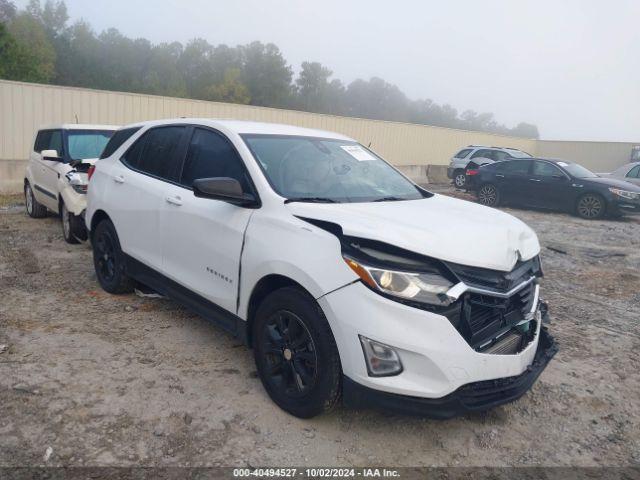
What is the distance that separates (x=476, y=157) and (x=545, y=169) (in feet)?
15.6

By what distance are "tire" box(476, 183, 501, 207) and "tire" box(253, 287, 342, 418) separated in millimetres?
12335

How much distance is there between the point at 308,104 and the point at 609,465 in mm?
73330

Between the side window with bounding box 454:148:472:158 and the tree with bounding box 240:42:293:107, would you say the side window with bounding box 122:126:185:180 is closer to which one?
the side window with bounding box 454:148:472:158

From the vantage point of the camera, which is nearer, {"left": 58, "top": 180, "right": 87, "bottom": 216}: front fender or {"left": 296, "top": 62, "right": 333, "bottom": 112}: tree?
{"left": 58, "top": 180, "right": 87, "bottom": 216}: front fender

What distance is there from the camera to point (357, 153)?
14.1 feet

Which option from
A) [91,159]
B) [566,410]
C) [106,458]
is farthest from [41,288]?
[566,410]

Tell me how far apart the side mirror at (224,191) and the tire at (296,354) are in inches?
25.4

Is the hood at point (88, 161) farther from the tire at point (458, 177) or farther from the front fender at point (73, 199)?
the tire at point (458, 177)

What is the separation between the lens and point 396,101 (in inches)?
3356

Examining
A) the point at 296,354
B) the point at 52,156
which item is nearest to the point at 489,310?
the point at 296,354

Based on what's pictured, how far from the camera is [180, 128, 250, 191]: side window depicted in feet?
12.0

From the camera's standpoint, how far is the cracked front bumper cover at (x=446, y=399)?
2.66 metres

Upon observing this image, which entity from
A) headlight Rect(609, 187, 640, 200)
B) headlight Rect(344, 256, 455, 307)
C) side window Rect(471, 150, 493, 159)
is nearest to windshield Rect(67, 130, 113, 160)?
headlight Rect(344, 256, 455, 307)

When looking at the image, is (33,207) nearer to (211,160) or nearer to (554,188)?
(211,160)
